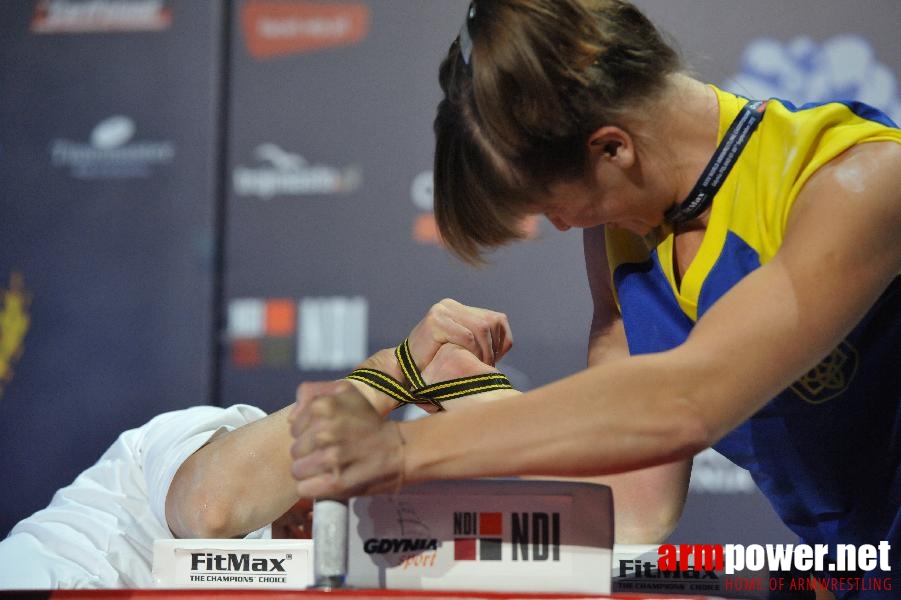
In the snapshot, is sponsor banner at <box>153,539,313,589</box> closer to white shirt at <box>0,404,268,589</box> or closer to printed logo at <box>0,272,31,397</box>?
white shirt at <box>0,404,268,589</box>

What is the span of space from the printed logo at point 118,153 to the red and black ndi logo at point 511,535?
2.21 m

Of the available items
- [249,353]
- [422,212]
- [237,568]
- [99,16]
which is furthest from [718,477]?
[99,16]

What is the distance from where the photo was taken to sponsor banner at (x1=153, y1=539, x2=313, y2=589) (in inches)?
40.0

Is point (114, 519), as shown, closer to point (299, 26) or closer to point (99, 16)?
point (299, 26)

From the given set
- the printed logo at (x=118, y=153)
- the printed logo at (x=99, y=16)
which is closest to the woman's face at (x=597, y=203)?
the printed logo at (x=118, y=153)

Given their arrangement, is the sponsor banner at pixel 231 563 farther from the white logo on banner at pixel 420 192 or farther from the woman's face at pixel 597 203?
the white logo on banner at pixel 420 192

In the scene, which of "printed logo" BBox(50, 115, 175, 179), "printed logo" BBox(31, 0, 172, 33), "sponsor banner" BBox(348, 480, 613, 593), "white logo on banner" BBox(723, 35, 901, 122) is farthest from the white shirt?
"white logo on banner" BBox(723, 35, 901, 122)

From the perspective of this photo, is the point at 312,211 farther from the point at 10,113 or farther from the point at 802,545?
the point at 802,545

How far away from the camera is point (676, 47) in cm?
105

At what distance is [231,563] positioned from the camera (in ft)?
3.36

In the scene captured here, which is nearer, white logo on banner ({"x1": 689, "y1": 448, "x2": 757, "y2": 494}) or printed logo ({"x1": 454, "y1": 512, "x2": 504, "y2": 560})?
printed logo ({"x1": 454, "y1": 512, "x2": 504, "y2": 560})

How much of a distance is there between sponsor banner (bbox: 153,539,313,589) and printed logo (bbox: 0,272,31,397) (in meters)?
2.05

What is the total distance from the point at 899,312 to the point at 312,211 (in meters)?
1.95

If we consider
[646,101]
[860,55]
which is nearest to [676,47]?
[646,101]
